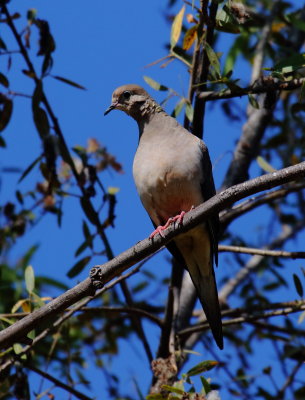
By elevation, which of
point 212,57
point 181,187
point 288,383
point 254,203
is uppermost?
point 212,57

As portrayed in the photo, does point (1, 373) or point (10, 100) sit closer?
point (1, 373)

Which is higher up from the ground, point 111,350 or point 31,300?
point 111,350

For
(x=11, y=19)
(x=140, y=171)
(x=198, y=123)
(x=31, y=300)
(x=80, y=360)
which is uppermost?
(x=11, y=19)

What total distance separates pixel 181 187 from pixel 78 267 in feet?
2.66

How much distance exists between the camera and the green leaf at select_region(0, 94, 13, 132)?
4177 mm

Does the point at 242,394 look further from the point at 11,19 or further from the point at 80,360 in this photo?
the point at 11,19

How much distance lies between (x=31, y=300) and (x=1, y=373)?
38cm

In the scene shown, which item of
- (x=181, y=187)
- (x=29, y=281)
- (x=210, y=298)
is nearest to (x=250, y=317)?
(x=210, y=298)

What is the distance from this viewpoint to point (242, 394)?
4.34 m

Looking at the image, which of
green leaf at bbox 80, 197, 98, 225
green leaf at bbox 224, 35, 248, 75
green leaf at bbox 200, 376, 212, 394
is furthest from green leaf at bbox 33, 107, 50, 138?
green leaf at bbox 200, 376, 212, 394

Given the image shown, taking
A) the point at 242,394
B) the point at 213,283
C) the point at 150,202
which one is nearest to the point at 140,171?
the point at 150,202

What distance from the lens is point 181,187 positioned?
12.6 ft

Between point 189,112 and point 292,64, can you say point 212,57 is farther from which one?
point 292,64

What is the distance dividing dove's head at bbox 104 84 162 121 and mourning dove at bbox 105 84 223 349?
0.09m
